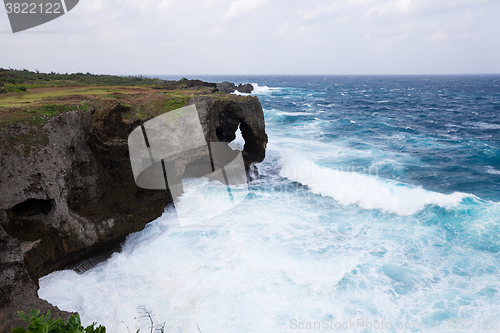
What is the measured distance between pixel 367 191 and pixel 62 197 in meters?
14.0

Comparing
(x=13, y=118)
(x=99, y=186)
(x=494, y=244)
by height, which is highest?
(x=13, y=118)

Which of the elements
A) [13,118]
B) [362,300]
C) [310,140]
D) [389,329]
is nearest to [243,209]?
[362,300]

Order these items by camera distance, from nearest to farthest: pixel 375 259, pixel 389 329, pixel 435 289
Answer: pixel 389 329 → pixel 435 289 → pixel 375 259

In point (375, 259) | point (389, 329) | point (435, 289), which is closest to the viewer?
point (389, 329)

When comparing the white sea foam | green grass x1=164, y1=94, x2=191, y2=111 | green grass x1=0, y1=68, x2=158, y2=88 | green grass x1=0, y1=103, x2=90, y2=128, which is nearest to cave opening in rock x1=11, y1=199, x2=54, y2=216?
green grass x1=0, y1=103, x2=90, y2=128

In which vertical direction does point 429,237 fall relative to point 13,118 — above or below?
below

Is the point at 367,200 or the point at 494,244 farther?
the point at 367,200

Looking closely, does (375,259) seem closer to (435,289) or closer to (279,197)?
(435,289)

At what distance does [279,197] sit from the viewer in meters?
15.2

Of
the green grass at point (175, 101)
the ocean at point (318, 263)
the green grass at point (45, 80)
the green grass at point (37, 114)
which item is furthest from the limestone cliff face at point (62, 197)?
the green grass at point (45, 80)

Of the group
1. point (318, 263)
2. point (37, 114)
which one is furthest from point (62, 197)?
point (318, 263)

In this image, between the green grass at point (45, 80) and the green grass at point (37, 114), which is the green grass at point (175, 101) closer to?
the green grass at point (37, 114)

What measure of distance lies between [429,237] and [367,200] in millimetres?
3512

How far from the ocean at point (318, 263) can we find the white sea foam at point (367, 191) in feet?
0.21
